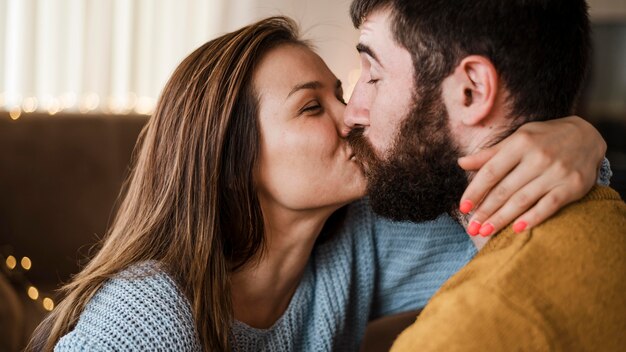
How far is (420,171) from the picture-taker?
128cm

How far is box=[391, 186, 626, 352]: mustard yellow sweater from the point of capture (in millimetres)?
942

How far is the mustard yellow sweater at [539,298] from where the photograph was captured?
942 mm

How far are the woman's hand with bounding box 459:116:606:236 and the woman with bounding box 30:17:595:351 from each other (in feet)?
1.20

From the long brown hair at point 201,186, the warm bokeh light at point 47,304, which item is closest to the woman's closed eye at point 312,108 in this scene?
the long brown hair at point 201,186

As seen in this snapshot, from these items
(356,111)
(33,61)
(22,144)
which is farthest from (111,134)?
(356,111)

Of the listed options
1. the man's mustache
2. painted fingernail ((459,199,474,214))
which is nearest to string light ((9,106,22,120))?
the man's mustache

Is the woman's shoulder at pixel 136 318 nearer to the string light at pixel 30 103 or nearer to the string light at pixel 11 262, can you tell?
the string light at pixel 11 262

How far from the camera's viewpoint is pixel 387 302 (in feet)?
6.04

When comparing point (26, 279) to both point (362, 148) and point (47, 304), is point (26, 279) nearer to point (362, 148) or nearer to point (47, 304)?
point (47, 304)

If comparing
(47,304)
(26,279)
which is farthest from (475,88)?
(26,279)

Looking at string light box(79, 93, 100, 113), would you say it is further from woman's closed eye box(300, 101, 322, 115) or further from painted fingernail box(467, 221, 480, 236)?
painted fingernail box(467, 221, 480, 236)

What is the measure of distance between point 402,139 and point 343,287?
50cm

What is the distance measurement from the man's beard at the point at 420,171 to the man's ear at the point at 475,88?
4 cm

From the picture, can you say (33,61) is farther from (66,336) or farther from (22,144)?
(66,336)
